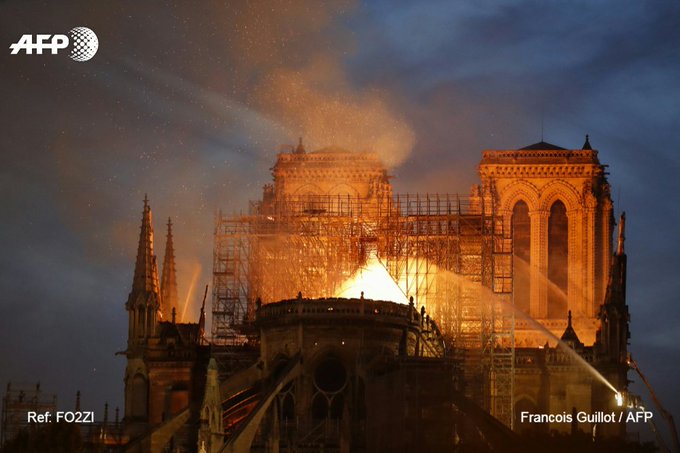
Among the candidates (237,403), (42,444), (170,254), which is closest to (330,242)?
(170,254)

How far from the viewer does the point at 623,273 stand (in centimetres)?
10081

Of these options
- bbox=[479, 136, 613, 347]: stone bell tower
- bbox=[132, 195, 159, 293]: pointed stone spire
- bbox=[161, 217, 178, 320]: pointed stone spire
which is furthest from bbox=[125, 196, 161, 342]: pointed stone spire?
bbox=[479, 136, 613, 347]: stone bell tower

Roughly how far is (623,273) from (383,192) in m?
14.1

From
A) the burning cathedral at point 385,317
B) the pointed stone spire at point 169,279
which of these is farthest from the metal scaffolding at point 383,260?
the pointed stone spire at point 169,279

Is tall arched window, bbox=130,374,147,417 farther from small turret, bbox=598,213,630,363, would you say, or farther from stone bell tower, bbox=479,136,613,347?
stone bell tower, bbox=479,136,613,347

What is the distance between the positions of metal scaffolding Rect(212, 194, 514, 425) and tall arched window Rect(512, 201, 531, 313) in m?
4.15

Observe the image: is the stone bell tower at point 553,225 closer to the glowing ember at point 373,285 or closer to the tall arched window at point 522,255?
the tall arched window at point 522,255

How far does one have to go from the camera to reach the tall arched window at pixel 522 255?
4186 inches

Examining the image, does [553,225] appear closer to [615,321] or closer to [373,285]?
[615,321]

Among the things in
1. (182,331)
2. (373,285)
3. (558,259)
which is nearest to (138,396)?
(182,331)

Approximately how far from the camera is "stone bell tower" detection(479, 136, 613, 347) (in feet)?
347

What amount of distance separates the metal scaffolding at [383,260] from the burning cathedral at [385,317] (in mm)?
119

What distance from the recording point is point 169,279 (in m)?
107

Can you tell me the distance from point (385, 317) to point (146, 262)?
16.7m
